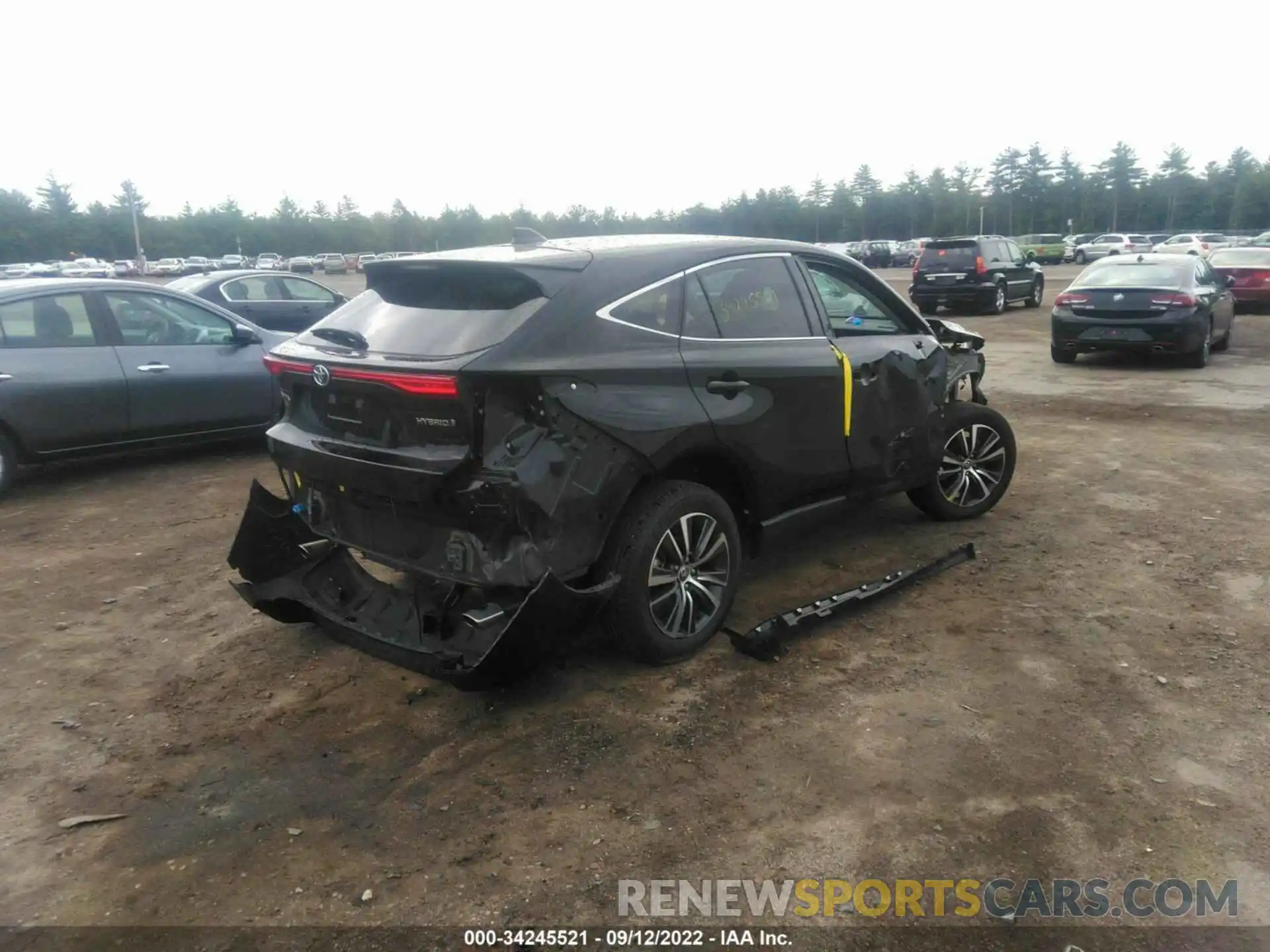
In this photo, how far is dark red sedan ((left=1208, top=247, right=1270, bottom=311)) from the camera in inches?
766

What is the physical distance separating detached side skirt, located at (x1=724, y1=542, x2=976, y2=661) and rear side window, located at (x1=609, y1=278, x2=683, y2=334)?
1.40 metres

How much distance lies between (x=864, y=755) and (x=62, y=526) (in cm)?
564

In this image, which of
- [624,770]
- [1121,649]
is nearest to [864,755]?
[624,770]

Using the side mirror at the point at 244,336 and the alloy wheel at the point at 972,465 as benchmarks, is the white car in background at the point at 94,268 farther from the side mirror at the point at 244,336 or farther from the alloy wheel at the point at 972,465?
the alloy wheel at the point at 972,465

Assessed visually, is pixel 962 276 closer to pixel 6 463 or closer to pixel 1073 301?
pixel 1073 301

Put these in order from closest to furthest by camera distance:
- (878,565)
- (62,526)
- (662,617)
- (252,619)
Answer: (662,617) → (252,619) → (878,565) → (62,526)

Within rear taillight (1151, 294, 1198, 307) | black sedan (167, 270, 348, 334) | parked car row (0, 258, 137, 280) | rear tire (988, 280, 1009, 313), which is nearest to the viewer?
black sedan (167, 270, 348, 334)

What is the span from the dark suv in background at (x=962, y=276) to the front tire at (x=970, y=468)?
1635cm

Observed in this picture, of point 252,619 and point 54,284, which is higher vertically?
point 54,284

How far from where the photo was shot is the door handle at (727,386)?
4.19 m

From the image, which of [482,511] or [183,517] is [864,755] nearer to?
[482,511]

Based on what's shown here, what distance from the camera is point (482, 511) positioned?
3.55 metres

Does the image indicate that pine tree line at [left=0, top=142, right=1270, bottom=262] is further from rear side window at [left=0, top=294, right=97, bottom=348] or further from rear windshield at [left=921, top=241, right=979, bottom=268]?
rear side window at [left=0, top=294, right=97, bottom=348]

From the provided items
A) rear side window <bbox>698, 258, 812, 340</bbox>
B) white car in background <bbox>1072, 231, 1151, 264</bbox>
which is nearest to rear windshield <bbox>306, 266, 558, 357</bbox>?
rear side window <bbox>698, 258, 812, 340</bbox>
